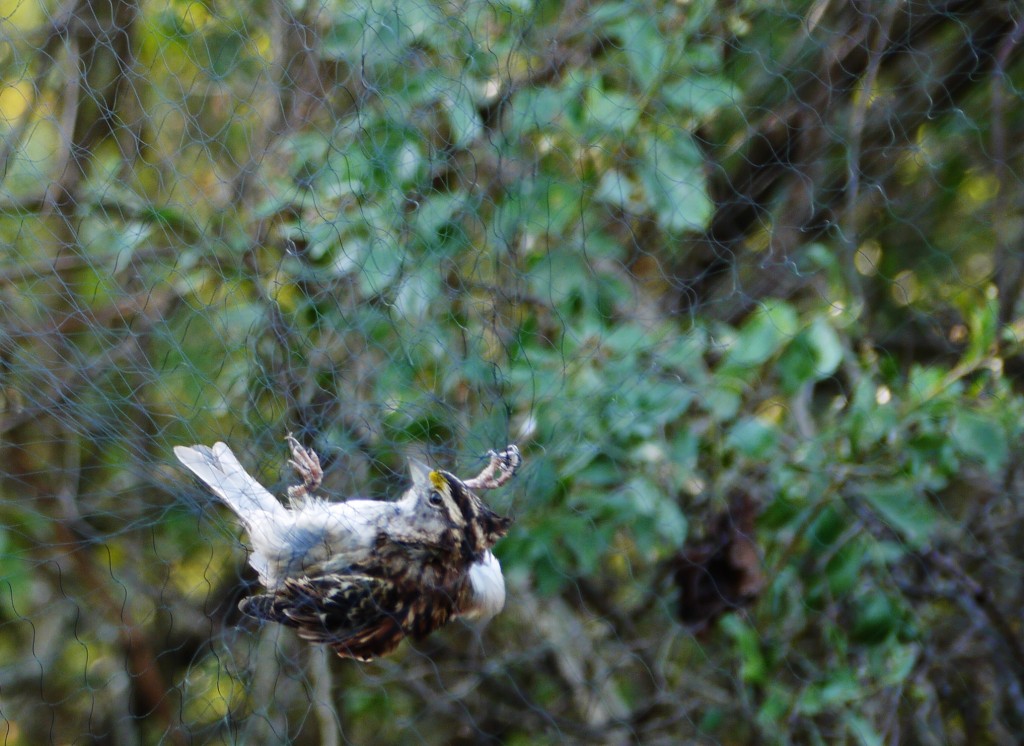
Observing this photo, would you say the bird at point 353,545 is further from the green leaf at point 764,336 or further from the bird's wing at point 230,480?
the green leaf at point 764,336

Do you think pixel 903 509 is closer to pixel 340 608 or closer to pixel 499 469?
pixel 499 469

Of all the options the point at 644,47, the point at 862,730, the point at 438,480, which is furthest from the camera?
the point at 862,730

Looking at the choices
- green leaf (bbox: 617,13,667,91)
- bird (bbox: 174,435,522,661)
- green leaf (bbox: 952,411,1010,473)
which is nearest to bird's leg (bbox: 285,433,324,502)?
bird (bbox: 174,435,522,661)

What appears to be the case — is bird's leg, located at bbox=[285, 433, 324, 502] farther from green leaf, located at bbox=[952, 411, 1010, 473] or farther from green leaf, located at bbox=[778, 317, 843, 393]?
green leaf, located at bbox=[952, 411, 1010, 473]

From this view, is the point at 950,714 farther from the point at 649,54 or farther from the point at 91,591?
the point at 91,591

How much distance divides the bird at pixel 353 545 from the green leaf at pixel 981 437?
959 millimetres

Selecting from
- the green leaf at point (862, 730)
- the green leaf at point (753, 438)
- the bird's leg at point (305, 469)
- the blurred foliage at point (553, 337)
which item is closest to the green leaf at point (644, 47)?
the blurred foliage at point (553, 337)

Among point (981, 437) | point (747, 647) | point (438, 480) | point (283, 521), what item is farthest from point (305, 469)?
point (981, 437)

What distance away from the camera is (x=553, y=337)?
2.26m

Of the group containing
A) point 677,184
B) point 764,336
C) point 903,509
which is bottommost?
point 903,509

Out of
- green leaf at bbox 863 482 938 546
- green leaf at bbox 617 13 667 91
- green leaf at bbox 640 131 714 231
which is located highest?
green leaf at bbox 617 13 667 91

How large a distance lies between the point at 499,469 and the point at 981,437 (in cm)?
101

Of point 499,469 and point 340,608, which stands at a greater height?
point 499,469

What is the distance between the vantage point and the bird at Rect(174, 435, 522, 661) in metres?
1.50
